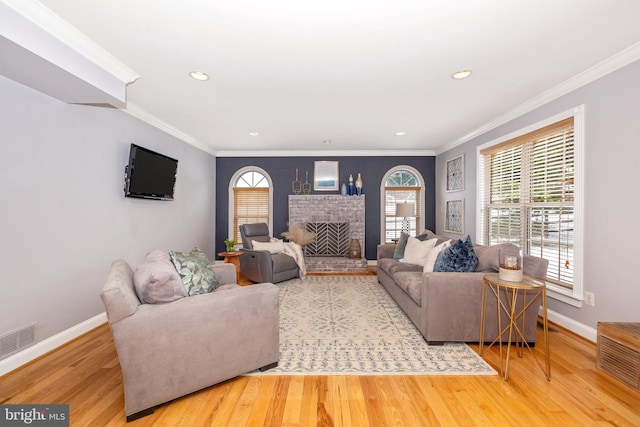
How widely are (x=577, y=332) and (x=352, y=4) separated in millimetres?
3584

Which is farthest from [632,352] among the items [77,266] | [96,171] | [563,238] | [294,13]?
[96,171]

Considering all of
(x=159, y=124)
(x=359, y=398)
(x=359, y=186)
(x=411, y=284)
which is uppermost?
(x=159, y=124)

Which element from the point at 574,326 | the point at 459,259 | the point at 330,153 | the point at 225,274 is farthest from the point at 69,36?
the point at 574,326

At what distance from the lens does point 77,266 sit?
2938 millimetres

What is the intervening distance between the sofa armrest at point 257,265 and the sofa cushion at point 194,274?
2296 millimetres

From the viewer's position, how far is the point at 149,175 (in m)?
3.88

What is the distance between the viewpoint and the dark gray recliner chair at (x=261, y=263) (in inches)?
191

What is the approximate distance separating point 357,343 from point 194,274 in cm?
159

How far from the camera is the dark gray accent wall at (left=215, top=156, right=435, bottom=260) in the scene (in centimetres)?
656

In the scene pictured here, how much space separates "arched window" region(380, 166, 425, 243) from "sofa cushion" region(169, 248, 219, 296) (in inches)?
186

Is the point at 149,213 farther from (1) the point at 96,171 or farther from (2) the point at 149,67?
(2) the point at 149,67

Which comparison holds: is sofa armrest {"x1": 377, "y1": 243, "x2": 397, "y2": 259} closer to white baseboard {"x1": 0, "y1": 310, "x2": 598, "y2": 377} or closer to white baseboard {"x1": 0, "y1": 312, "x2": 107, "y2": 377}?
white baseboard {"x1": 0, "y1": 310, "x2": 598, "y2": 377}

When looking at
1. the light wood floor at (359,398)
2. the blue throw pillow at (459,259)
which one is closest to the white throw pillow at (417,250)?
the blue throw pillow at (459,259)

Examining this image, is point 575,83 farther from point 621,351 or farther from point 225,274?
point 225,274
